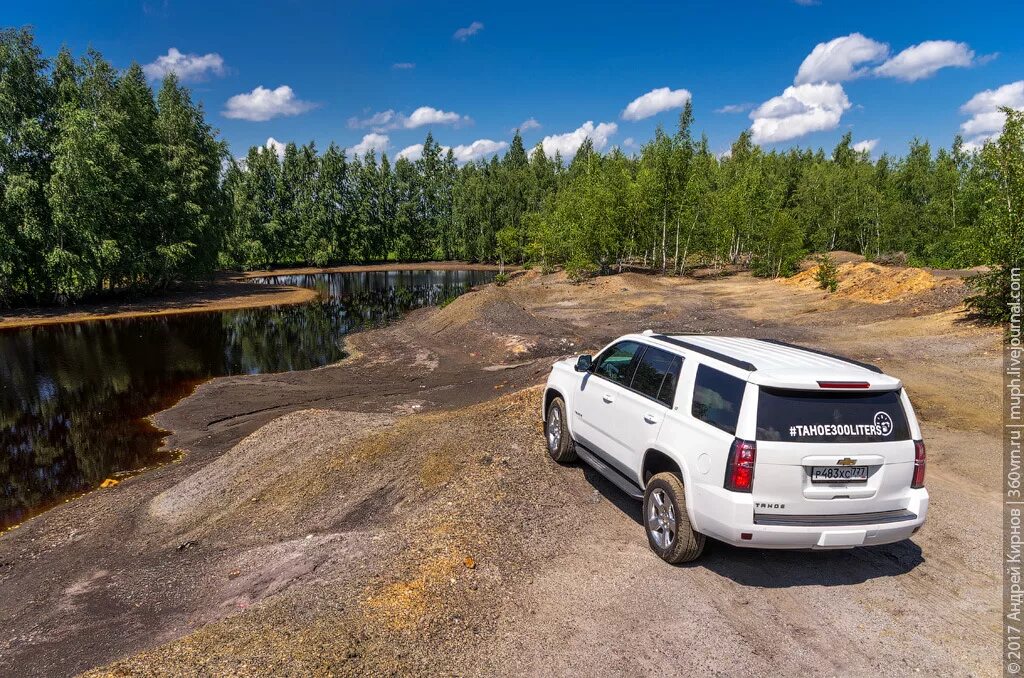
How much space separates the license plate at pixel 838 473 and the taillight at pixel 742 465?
60 cm

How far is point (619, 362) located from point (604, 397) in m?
0.55

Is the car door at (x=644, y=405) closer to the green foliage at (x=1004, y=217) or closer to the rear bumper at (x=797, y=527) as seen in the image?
the rear bumper at (x=797, y=527)

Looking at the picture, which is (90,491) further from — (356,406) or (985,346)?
(985,346)

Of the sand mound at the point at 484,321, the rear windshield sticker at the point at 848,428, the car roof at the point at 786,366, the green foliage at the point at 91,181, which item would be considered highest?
the green foliage at the point at 91,181

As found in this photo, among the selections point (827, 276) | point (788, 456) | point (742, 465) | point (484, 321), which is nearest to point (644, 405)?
point (742, 465)

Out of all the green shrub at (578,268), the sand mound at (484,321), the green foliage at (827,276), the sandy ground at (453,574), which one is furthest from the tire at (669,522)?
the green shrub at (578,268)

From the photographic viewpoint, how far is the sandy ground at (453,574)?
197 inches

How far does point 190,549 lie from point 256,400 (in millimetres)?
11678

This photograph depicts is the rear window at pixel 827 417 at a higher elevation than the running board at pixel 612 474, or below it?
higher

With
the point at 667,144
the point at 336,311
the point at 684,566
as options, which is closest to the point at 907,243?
the point at 667,144

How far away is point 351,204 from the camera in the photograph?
91312 mm

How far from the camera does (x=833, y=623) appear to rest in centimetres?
530

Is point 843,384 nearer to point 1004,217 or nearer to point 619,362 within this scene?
point 619,362

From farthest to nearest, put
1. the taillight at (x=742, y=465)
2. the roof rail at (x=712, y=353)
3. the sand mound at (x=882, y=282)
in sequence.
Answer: the sand mound at (x=882, y=282), the roof rail at (x=712, y=353), the taillight at (x=742, y=465)
